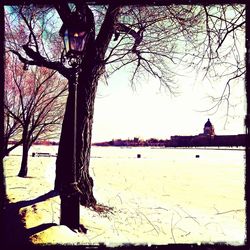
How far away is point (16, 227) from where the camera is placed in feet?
17.0

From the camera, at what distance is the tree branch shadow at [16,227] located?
4.55 m

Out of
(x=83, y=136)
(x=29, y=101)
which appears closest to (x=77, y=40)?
(x=83, y=136)

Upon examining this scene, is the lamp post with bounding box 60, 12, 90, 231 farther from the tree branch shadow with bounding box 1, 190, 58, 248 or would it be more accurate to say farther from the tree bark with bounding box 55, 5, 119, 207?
the tree bark with bounding box 55, 5, 119, 207

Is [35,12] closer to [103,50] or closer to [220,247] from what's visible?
[103,50]

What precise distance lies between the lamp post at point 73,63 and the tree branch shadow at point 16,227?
0.37m

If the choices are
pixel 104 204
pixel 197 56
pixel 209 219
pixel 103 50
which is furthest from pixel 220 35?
pixel 104 204

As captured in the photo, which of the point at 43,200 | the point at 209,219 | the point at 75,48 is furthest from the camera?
the point at 209,219

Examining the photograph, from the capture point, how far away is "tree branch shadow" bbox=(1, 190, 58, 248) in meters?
4.55

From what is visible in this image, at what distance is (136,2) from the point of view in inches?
172

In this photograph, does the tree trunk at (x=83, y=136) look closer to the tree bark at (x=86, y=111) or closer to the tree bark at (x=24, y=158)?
the tree bark at (x=86, y=111)

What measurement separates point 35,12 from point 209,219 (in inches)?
294

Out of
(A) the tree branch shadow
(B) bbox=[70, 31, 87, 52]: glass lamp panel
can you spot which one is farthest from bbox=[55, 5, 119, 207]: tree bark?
(B) bbox=[70, 31, 87, 52]: glass lamp panel

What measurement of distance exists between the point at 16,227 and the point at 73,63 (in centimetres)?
312

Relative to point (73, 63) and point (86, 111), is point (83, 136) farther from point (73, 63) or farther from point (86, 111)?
point (73, 63)
